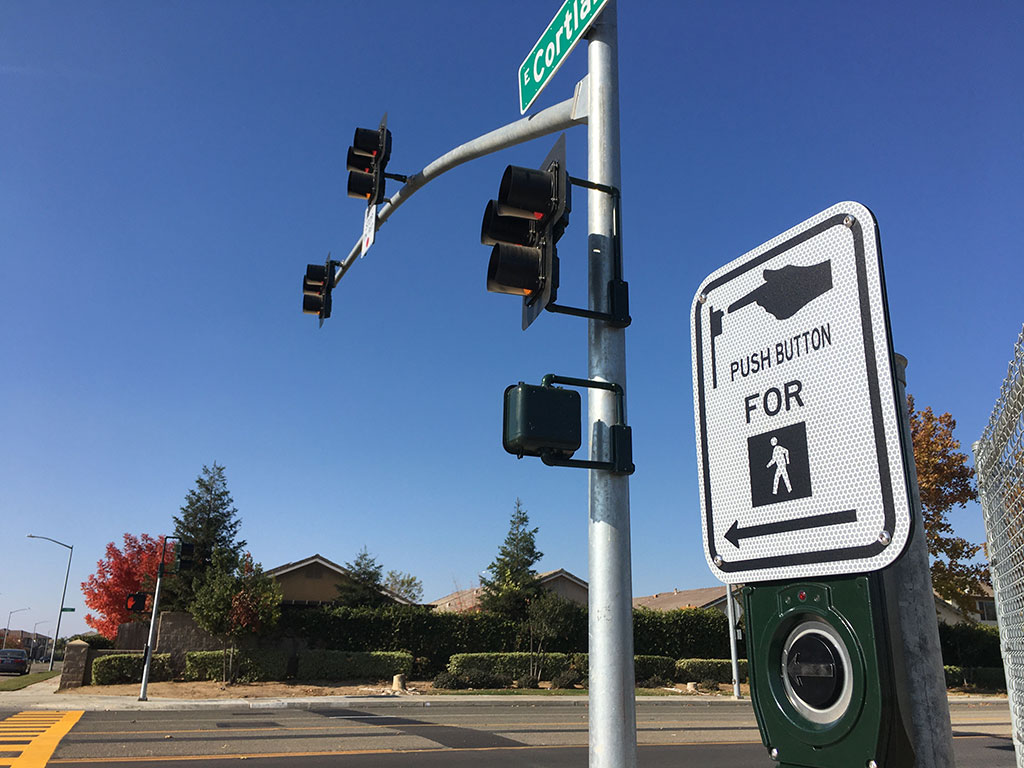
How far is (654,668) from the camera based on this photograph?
31172 millimetres

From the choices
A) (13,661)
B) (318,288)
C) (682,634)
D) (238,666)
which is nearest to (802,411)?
(318,288)

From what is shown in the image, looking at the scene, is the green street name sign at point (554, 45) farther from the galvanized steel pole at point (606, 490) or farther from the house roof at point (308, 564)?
the house roof at point (308, 564)

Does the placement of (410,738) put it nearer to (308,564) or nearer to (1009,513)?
(1009,513)

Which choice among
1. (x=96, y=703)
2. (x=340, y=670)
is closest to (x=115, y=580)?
(x=340, y=670)

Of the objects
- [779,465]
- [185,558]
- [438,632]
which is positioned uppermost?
[185,558]

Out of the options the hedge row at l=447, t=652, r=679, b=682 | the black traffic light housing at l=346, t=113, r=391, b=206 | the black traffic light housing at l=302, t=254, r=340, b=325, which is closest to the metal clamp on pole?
the black traffic light housing at l=346, t=113, r=391, b=206

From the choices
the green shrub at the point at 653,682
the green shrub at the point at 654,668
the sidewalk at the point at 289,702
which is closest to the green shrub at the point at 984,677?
the green shrub at the point at 654,668

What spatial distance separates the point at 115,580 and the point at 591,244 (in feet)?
147

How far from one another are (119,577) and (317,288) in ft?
129

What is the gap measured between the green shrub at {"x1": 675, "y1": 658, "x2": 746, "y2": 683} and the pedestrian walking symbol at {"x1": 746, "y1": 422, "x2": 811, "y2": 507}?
3233 centimetres

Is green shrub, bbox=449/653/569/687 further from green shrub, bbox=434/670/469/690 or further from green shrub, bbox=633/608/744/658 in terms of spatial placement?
green shrub, bbox=633/608/744/658

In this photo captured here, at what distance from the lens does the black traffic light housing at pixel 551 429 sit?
369 cm

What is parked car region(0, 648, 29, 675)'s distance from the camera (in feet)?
132

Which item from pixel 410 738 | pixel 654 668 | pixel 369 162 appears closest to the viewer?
pixel 369 162
